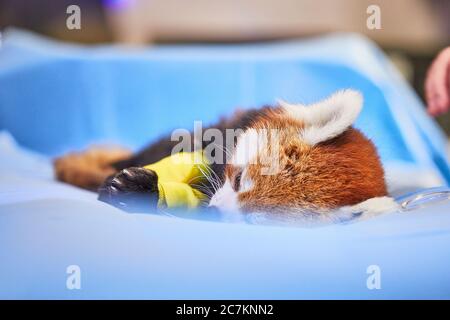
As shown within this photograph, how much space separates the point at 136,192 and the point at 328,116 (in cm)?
32

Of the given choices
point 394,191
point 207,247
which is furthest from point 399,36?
point 207,247

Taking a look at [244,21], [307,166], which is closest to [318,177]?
[307,166]

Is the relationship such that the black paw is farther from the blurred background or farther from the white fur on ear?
the blurred background

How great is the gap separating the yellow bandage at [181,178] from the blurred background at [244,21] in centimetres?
46

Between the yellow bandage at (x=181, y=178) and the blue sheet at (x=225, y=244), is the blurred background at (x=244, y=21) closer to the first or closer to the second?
the blue sheet at (x=225, y=244)

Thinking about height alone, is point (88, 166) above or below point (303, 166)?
above

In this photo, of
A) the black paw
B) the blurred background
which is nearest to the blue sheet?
the black paw

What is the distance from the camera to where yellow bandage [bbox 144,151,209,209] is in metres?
0.84

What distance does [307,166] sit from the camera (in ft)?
2.63

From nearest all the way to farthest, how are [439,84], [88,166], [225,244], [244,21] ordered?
[225,244], [439,84], [88,166], [244,21]

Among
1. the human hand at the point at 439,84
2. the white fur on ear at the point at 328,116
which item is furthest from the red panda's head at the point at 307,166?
the human hand at the point at 439,84

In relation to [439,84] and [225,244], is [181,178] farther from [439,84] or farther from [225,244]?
[439,84]

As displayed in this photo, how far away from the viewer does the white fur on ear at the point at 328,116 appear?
0.80m

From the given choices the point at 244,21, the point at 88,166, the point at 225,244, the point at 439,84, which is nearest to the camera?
the point at 225,244
